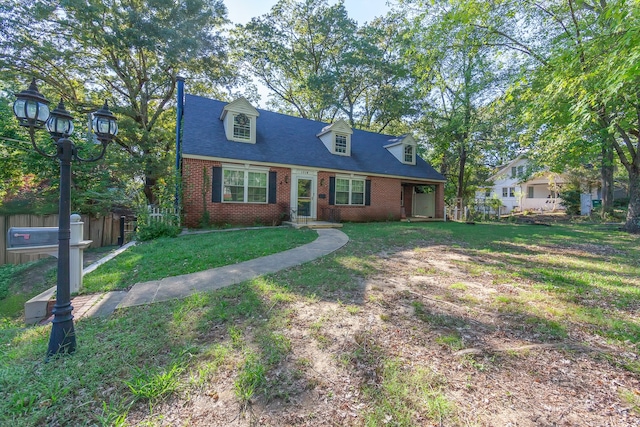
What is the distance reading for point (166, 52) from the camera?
575 inches

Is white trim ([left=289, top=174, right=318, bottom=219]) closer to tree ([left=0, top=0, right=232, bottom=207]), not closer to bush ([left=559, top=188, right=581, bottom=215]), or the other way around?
tree ([left=0, top=0, right=232, bottom=207])

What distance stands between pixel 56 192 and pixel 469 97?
22.7m

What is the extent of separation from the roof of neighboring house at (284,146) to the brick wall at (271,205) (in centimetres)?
54

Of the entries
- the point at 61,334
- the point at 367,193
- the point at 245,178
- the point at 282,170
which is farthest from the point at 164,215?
the point at 367,193

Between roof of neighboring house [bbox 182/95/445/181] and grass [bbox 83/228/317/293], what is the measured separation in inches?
179

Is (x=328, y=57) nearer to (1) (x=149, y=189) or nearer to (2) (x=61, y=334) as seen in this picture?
(1) (x=149, y=189)

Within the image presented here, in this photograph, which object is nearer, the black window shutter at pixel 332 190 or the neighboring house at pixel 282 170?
the neighboring house at pixel 282 170

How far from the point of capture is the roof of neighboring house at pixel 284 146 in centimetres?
1126

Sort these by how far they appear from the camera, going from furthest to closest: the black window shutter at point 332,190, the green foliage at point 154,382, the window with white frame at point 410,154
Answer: the window with white frame at point 410,154, the black window shutter at point 332,190, the green foliage at point 154,382

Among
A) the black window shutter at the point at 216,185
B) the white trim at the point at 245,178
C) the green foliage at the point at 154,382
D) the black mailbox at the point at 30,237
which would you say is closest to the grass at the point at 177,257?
the black mailbox at the point at 30,237

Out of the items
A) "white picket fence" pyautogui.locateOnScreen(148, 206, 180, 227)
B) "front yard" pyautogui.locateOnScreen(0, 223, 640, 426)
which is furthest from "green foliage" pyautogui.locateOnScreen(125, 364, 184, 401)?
→ "white picket fence" pyautogui.locateOnScreen(148, 206, 180, 227)

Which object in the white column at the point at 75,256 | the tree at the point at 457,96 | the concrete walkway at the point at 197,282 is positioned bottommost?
the concrete walkway at the point at 197,282

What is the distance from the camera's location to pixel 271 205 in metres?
12.1

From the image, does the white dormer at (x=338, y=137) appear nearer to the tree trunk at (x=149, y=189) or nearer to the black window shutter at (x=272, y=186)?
the black window shutter at (x=272, y=186)
